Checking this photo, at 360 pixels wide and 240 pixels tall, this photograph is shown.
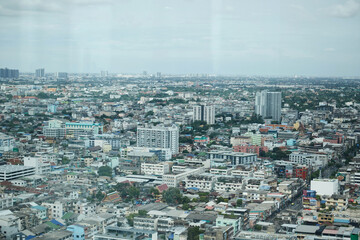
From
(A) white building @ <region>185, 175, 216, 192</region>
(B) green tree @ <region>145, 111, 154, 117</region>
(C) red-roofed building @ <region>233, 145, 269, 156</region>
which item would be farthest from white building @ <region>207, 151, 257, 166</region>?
(B) green tree @ <region>145, 111, 154, 117</region>

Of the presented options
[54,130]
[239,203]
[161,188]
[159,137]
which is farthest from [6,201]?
[54,130]

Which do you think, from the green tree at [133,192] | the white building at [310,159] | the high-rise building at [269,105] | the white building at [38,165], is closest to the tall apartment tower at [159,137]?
the white building at [310,159]

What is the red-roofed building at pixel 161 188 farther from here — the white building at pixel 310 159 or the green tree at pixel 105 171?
the white building at pixel 310 159

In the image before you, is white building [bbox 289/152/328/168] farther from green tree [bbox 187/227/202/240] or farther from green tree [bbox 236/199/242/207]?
green tree [bbox 187/227/202/240]

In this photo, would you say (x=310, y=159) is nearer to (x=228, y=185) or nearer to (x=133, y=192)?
(x=228, y=185)

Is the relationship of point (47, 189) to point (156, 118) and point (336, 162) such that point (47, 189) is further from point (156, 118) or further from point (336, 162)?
point (156, 118)

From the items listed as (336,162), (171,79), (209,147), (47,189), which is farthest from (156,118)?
(171,79)

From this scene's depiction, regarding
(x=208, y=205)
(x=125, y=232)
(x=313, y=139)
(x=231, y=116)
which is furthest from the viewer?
(x=231, y=116)
